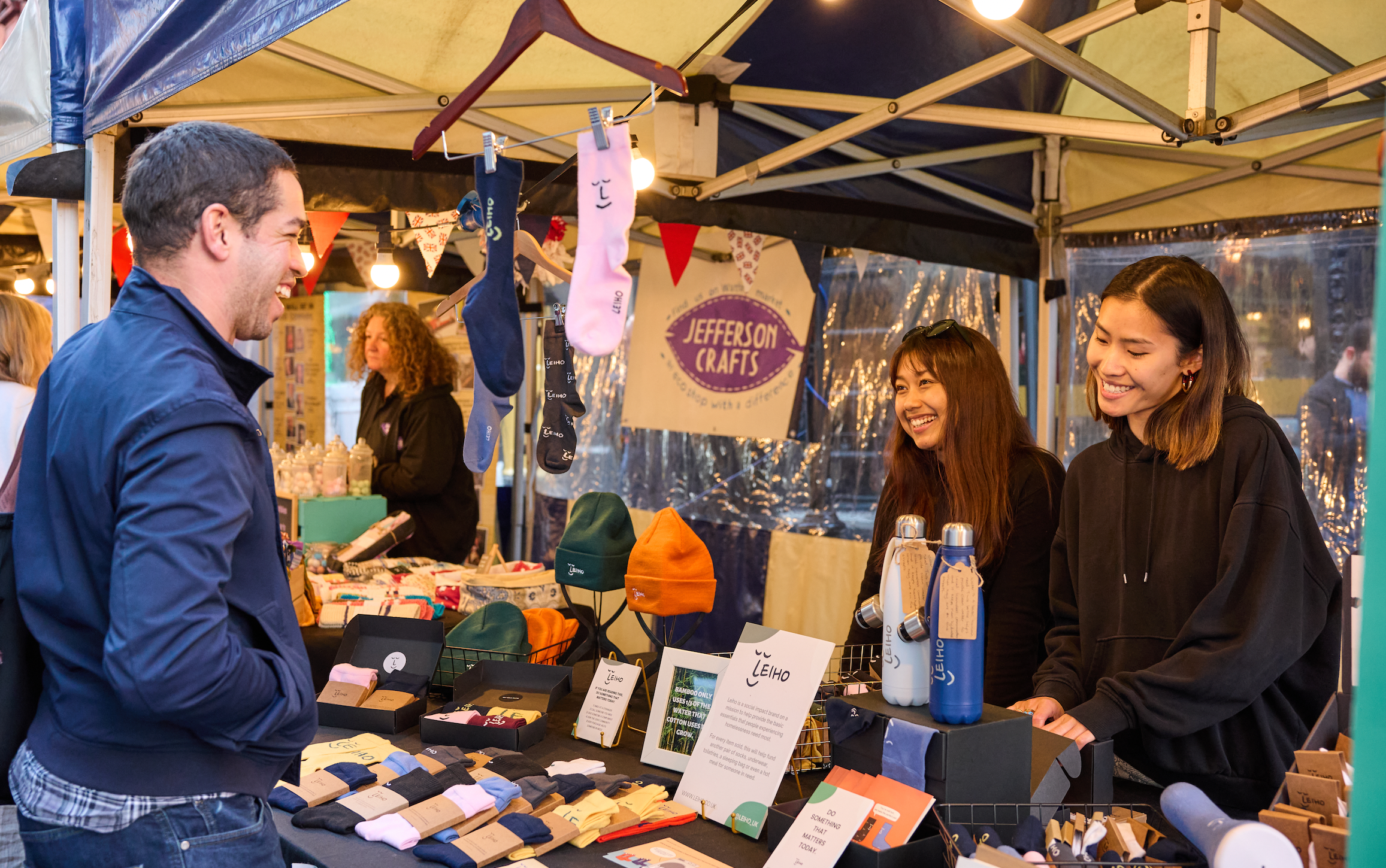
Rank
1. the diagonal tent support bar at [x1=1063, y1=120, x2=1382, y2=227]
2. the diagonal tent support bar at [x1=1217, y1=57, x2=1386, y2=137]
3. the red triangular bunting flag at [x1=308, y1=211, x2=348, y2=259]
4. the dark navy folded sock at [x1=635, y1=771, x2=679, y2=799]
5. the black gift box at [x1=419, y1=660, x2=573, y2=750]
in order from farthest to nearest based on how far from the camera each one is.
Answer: the red triangular bunting flag at [x1=308, y1=211, x2=348, y2=259]
the diagonal tent support bar at [x1=1063, y1=120, x2=1382, y2=227]
the diagonal tent support bar at [x1=1217, y1=57, x2=1386, y2=137]
the black gift box at [x1=419, y1=660, x2=573, y2=750]
the dark navy folded sock at [x1=635, y1=771, x2=679, y2=799]

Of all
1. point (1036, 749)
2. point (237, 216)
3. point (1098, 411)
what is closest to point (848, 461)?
point (1098, 411)

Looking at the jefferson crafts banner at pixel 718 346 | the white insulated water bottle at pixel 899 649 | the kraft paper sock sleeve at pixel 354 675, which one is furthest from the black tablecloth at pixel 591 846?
the jefferson crafts banner at pixel 718 346

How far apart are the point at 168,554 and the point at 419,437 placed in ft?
11.4

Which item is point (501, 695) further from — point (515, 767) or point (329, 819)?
point (329, 819)

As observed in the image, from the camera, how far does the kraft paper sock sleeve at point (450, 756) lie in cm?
184

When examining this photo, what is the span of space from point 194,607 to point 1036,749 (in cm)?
115

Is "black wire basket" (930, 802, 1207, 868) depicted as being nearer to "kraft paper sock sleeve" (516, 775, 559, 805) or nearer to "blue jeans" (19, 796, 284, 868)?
"kraft paper sock sleeve" (516, 775, 559, 805)

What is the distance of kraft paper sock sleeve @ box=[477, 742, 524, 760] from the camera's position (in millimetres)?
1870

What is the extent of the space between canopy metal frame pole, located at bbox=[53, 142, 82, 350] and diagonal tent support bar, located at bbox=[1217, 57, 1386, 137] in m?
3.00

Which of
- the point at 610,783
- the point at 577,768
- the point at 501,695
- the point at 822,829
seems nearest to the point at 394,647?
the point at 501,695

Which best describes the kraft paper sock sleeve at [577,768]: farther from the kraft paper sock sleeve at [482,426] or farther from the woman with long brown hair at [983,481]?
the woman with long brown hair at [983,481]

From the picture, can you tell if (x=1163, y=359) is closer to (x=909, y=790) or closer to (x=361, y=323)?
(x=909, y=790)

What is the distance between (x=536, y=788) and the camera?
1689mm

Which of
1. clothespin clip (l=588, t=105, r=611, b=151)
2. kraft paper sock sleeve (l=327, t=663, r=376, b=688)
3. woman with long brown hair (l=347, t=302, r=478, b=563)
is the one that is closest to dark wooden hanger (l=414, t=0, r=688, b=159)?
clothespin clip (l=588, t=105, r=611, b=151)
